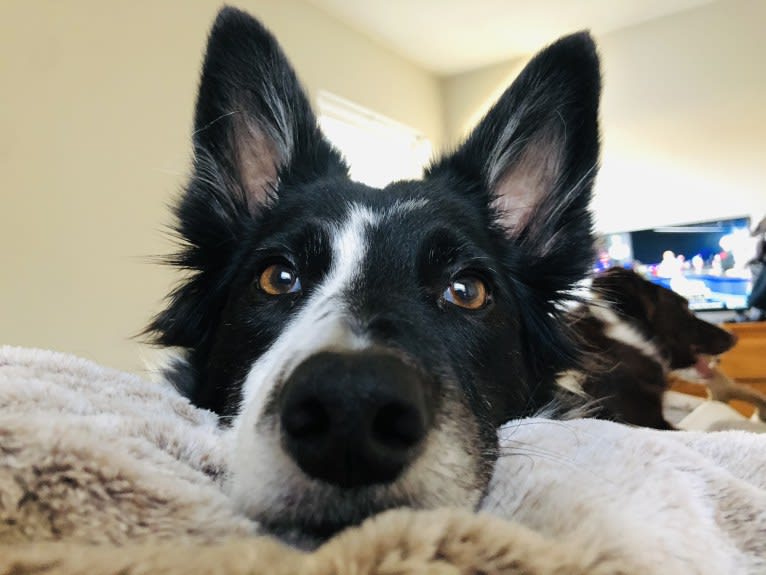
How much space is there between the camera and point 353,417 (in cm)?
65

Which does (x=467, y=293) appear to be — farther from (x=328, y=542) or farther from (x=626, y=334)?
(x=626, y=334)

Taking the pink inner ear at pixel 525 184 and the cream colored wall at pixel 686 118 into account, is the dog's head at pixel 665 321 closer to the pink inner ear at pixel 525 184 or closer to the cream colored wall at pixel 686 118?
the pink inner ear at pixel 525 184

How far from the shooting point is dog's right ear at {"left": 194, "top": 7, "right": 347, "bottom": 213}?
5.03ft

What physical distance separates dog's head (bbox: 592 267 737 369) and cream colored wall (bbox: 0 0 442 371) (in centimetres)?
253

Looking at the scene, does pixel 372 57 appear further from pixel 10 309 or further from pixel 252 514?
pixel 252 514

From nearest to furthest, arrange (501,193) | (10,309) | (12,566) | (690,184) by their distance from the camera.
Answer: (12,566) → (501,193) → (10,309) → (690,184)

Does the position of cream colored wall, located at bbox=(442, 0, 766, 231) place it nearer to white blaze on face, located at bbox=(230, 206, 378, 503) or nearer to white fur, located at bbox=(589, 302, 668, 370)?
white fur, located at bbox=(589, 302, 668, 370)

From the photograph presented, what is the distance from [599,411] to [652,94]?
6003 mm

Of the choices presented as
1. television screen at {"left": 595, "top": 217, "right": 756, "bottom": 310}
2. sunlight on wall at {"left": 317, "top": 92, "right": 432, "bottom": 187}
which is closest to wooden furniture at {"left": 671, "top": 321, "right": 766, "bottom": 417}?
television screen at {"left": 595, "top": 217, "right": 756, "bottom": 310}

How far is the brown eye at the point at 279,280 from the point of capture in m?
1.29

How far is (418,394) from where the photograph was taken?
0.74 metres

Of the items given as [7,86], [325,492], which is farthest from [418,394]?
[7,86]

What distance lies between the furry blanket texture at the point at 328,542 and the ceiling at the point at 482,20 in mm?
6144

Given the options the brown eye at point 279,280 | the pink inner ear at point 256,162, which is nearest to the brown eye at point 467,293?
the brown eye at point 279,280
